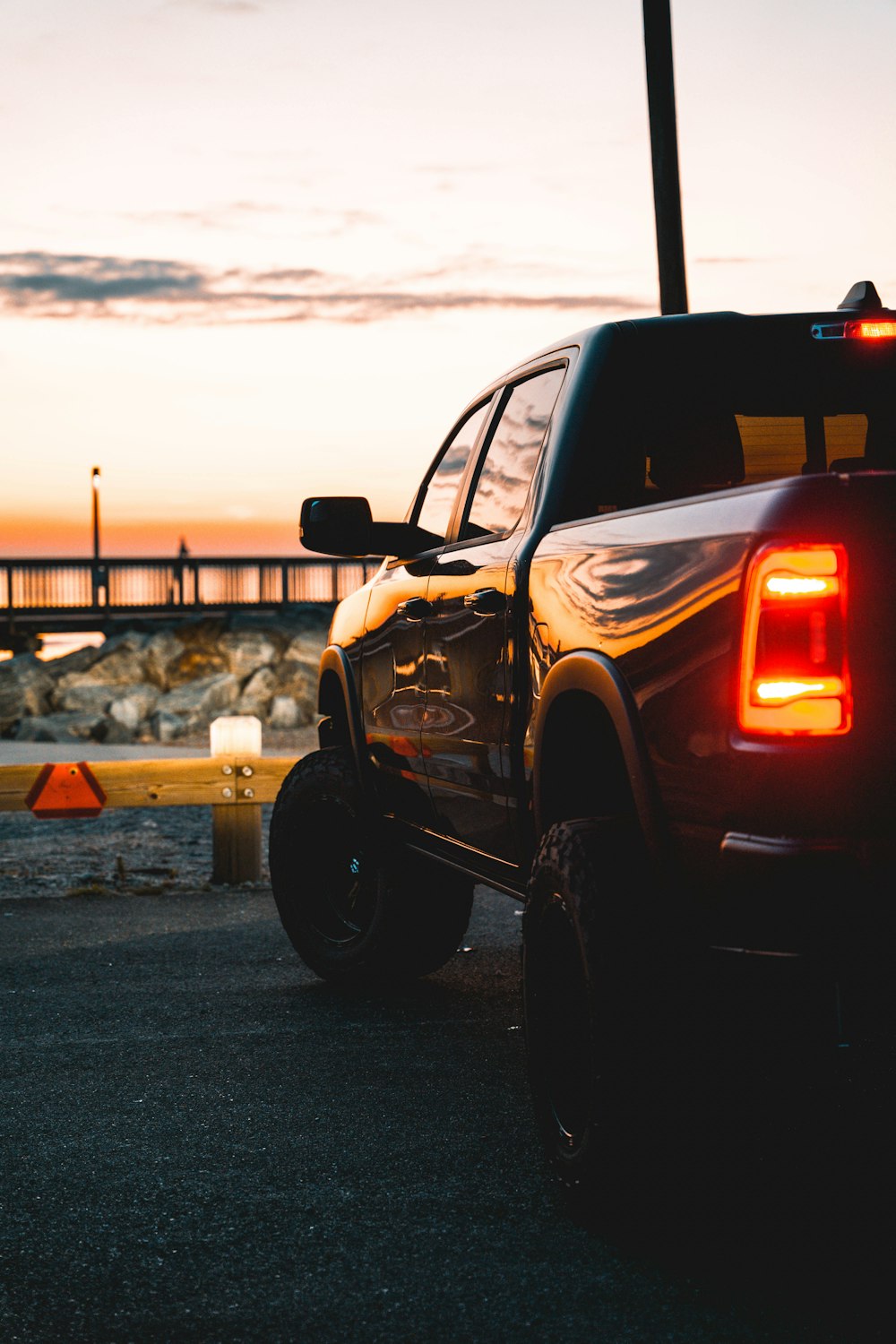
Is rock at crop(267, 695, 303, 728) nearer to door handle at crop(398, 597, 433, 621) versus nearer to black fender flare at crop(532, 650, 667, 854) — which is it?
door handle at crop(398, 597, 433, 621)

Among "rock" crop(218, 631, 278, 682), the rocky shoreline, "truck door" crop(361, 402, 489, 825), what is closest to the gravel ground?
"truck door" crop(361, 402, 489, 825)

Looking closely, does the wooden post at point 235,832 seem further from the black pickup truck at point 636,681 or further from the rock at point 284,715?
the rock at point 284,715

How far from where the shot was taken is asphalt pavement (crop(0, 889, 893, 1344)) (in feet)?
10.2

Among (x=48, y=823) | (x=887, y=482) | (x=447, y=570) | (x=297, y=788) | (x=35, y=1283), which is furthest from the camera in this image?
(x=48, y=823)

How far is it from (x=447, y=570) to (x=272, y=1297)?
97.0 inches

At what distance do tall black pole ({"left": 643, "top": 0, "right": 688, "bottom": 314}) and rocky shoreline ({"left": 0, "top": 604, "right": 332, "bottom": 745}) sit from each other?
1508cm

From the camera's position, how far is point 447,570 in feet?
16.5

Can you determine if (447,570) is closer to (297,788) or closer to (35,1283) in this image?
(297,788)

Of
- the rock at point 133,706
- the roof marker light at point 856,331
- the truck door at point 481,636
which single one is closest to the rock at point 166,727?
the rock at point 133,706

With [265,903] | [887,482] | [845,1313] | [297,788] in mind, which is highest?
[887,482]

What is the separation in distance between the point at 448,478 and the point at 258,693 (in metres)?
21.9

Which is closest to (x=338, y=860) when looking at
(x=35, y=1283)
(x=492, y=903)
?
(x=492, y=903)

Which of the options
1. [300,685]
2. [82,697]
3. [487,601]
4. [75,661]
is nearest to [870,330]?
A: [487,601]

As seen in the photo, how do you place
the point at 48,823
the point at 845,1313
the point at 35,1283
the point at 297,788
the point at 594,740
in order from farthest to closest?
the point at 48,823, the point at 297,788, the point at 594,740, the point at 35,1283, the point at 845,1313
